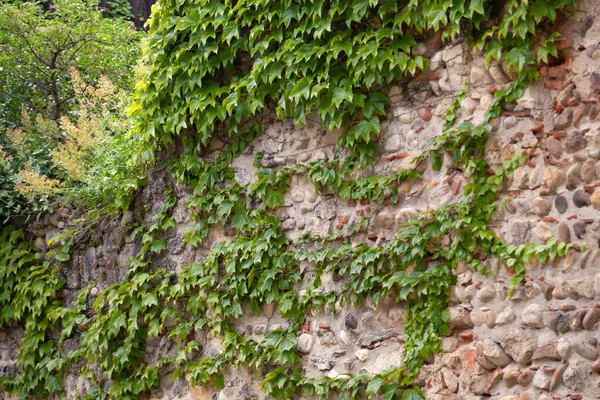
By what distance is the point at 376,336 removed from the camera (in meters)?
4.35

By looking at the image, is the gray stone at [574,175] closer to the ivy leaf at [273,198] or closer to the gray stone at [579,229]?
the gray stone at [579,229]

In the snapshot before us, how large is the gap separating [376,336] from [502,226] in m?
1.04

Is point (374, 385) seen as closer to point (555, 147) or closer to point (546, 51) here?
point (555, 147)

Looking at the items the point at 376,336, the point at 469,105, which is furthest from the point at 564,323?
the point at 469,105

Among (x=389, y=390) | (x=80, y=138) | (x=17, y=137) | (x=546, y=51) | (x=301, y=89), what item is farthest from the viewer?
(x=17, y=137)

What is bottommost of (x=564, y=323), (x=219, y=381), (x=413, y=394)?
(x=219, y=381)

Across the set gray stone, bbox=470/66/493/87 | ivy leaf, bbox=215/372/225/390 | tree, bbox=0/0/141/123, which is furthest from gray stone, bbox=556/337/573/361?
tree, bbox=0/0/141/123

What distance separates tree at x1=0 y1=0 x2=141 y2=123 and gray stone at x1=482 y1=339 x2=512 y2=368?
18.7ft

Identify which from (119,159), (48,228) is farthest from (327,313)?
(48,228)

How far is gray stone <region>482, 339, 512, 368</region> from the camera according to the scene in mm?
3787

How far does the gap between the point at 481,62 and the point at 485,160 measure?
1.81ft

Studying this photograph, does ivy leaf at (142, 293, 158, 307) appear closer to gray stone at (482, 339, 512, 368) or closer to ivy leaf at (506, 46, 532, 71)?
gray stone at (482, 339, 512, 368)

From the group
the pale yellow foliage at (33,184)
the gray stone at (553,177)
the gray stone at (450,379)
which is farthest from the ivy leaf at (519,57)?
the pale yellow foliage at (33,184)

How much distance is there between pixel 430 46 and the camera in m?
4.31
